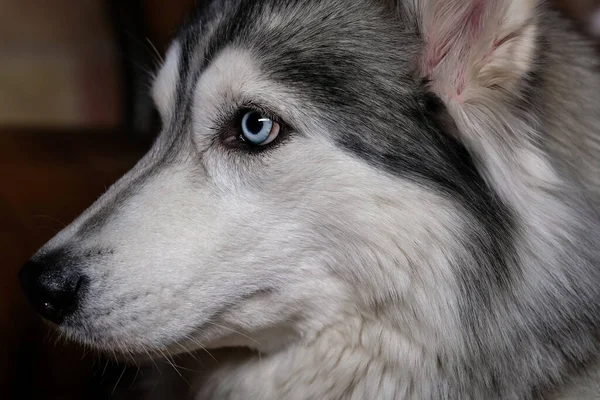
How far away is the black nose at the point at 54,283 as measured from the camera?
3.16ft

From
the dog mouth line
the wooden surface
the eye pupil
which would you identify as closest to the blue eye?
the eye pupil

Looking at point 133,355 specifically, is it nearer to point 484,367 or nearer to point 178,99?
point 178,99

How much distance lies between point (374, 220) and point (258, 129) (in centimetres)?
24

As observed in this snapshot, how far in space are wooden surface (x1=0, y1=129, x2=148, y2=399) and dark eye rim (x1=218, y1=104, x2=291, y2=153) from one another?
1.92 feet

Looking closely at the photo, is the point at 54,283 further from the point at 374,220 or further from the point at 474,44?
the point at 474,44

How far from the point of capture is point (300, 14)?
1.04 meters

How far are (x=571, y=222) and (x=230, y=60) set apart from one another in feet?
2.05

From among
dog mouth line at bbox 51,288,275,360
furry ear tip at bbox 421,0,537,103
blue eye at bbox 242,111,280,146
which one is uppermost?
blue eye at bbox 242,111,280,146

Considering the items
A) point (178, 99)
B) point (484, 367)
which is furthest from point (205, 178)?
point (484, 367)

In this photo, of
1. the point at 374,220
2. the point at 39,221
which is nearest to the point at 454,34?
the point at 374,220

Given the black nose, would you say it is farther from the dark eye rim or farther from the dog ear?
the dog ear

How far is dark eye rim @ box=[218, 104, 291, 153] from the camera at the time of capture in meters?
1.00

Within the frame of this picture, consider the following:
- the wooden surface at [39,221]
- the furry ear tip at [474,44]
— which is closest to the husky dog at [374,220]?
the furry ear tip at [474,44]

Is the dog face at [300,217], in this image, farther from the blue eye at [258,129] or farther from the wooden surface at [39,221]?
the wooden surface at [39,221]
